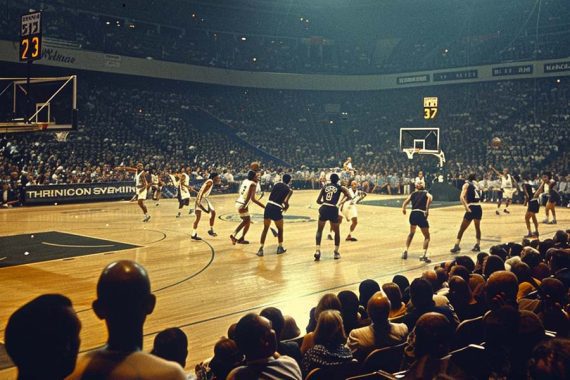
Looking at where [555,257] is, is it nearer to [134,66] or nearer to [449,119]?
[134,66]

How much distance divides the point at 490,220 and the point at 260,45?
28261mm

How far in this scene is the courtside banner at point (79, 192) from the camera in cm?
2288

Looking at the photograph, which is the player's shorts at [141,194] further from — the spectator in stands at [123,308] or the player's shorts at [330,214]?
the spectator in stands at [123,308]

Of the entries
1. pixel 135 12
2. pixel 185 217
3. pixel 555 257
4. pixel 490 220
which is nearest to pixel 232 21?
pixel 135 12

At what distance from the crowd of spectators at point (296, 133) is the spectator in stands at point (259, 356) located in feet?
75.6

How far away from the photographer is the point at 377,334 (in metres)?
4.62

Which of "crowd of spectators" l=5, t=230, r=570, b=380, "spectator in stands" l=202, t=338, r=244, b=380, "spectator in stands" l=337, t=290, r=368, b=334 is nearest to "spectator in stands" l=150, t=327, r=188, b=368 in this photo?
"crowd of spectators" l=5, t=230, r=570, b=380

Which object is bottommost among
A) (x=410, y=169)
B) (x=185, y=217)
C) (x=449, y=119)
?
(x=185, y=217)

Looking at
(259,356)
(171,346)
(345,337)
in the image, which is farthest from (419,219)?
(259,356)

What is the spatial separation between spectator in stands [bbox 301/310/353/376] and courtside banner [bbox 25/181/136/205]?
21586mm

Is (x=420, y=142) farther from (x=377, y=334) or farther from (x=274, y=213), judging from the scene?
(x=377, y=334)

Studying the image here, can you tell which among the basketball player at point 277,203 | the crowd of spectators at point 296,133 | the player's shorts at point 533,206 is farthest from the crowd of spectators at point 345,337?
the crowd of spectators at point 296,133

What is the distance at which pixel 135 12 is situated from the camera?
36031 mm

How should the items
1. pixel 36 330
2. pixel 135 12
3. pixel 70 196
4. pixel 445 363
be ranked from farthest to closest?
1. pixel 135 12
2. pixel 70 196
3. pixel 445 363
4. pixel 36 330
